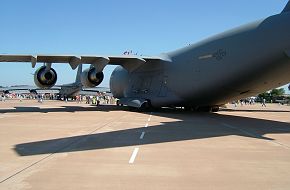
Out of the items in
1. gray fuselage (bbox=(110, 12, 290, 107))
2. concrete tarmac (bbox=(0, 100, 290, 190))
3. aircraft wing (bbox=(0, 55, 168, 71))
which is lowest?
concrete tarmac (bbox=(0, 100, 290, 190))

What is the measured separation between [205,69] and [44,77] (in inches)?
488

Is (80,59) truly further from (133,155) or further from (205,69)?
(133,155)

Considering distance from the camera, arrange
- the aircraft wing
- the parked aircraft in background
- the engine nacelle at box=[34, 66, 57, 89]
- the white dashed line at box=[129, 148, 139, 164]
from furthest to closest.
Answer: the engine nacelle at box=[34, 66, 57, 89], the aircraft wing, the parked aircraft in background, the white dashed line at box=[129, 148, 139, 164]

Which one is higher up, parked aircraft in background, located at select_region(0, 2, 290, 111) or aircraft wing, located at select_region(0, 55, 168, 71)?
aircraft wing, located at select_region(0, 55, 168, 71)

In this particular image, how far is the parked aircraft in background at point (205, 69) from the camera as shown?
16.1 meters

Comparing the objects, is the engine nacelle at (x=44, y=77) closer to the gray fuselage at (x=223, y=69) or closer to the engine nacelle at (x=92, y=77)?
the engine nacelle at (x=92, y=77)

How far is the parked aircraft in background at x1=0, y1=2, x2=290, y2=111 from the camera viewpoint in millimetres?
16078

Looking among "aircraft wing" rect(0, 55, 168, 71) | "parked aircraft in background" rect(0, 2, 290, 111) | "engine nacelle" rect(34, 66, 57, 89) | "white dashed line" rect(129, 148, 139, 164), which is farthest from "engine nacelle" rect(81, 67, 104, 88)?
"white dashed line" rect(129, 148, 139, 164)

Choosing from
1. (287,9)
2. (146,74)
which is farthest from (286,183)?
A: (146,74)

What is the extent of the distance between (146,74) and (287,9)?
13.5 metres

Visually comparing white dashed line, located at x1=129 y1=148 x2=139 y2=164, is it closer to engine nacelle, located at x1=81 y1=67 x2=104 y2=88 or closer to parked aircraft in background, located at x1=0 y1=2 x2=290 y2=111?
parked aircraft in background, located at x1=0 y1=2 x2=290 y2=111

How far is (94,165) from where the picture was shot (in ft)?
23.1

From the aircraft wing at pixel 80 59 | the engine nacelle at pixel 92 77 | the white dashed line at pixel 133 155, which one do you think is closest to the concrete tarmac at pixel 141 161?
the white dashed line at pixel 133 155

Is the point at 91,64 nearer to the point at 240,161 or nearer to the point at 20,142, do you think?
the point at 20,142
